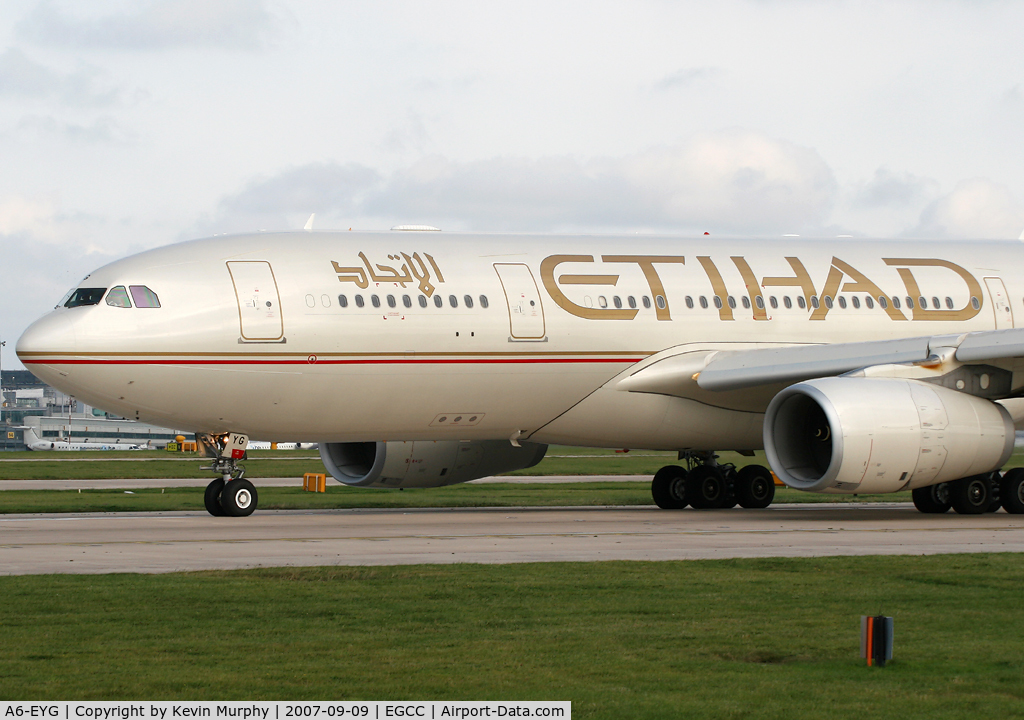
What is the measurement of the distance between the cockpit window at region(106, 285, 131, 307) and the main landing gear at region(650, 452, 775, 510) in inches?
420

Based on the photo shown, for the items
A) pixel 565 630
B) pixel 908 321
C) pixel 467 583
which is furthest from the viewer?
pixel 908 321

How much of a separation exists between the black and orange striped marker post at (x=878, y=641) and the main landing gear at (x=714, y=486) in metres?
17.0

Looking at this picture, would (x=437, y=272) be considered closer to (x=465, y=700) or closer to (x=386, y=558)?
(x=386, y=558)

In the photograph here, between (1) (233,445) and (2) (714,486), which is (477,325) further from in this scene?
(2) (714,486)

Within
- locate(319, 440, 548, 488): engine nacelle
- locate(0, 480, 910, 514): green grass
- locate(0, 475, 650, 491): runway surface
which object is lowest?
locate(0, 480, 910, 514): green grass

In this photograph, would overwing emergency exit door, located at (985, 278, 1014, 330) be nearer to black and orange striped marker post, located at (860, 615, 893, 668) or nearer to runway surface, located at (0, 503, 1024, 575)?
runway surface, located at (0, 503, 1024, 575)

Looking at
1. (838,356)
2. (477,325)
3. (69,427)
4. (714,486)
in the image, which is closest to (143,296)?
(477,325)

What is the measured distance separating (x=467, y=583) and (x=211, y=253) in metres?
10.3

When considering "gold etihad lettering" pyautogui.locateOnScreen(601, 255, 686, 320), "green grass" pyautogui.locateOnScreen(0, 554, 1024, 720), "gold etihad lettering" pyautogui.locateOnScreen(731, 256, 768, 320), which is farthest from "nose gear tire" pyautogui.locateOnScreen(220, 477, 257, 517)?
"gold etihad lettering" pyautogui.locateOnScreen(731, 256, 768, 320)

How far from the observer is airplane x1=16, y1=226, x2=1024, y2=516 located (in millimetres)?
20516

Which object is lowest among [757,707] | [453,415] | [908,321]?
[757,707]

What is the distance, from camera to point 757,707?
7.93 m

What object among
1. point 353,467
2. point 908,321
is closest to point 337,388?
point 353,467

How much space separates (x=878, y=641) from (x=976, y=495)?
15464 millimetres
